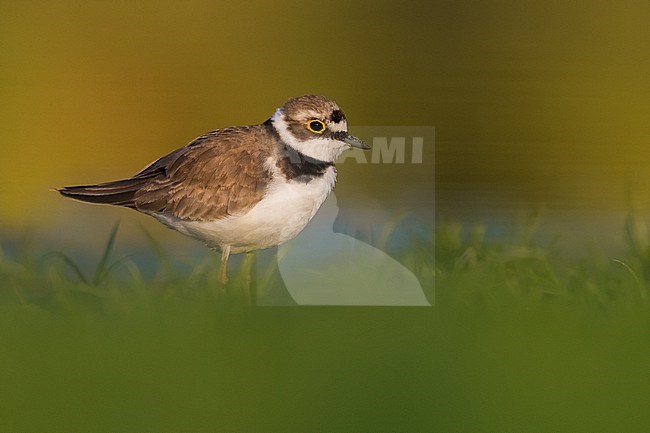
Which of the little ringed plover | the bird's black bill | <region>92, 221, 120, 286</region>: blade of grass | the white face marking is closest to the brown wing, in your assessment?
the little ringed plover

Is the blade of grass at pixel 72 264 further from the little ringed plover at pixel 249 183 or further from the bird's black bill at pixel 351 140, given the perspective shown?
the bird's black bill at pixel 351 140

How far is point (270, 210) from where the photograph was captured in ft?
15.1

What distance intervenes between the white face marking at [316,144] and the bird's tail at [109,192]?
88 cm

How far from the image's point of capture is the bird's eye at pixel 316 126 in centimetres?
477

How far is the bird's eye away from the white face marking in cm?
4

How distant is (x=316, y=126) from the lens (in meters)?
4.79

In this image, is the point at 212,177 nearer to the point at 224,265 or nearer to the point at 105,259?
the point at 224,265

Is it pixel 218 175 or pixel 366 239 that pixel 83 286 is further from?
pixel 366 239

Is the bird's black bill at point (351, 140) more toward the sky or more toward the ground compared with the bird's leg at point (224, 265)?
more toward the sky

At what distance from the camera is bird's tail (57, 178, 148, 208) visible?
4801 millimetres

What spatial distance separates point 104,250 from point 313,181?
122cm

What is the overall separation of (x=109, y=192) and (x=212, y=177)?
60 centimetres

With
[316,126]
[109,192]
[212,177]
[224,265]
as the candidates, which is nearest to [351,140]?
[316,126]

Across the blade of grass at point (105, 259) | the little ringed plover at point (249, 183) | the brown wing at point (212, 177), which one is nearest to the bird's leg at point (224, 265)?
the little ringed plover at point (249, 183)
